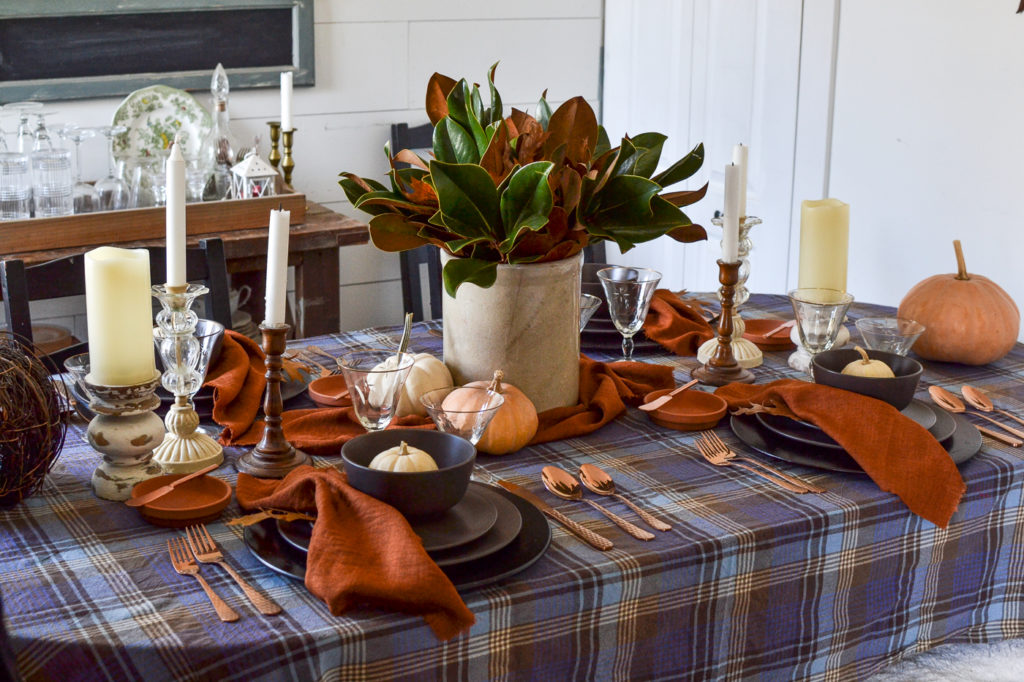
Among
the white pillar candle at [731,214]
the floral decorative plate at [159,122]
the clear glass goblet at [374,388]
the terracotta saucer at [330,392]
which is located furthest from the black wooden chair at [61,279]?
the floral decorative plate at [159,122]

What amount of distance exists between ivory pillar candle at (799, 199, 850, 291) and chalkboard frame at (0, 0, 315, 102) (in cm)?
180

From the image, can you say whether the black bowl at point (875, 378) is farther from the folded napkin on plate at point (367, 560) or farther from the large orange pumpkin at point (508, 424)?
the folded napkin on plate at point (367, 560)

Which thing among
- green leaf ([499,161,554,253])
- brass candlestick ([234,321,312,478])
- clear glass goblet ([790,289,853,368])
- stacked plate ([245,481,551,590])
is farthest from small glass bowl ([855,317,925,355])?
brass candlestick ([234,321,312,478])

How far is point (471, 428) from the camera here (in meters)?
1.13

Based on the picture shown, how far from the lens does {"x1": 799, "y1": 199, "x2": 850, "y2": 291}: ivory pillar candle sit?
5.19 feet

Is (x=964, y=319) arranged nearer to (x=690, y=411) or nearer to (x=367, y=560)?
(x=690, y=411)

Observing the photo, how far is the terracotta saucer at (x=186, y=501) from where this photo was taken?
1.03 m

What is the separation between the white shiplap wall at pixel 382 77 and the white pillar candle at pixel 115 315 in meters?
1.86

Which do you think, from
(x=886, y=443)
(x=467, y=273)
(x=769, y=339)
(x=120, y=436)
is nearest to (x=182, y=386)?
(x=120, y=436)

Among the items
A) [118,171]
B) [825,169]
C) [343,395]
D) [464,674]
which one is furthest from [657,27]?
[464,674]

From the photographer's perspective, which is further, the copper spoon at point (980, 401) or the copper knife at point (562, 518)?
the copper spoon at point (980, 401)

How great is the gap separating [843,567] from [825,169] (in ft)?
5.62

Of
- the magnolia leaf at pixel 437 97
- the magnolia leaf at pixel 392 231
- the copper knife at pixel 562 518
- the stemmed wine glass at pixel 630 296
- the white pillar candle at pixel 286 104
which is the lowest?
the copper knife at pixel 562 518

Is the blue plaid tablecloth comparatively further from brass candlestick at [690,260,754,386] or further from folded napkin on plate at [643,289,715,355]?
folded napkin on plate at [643,289,715,355]
